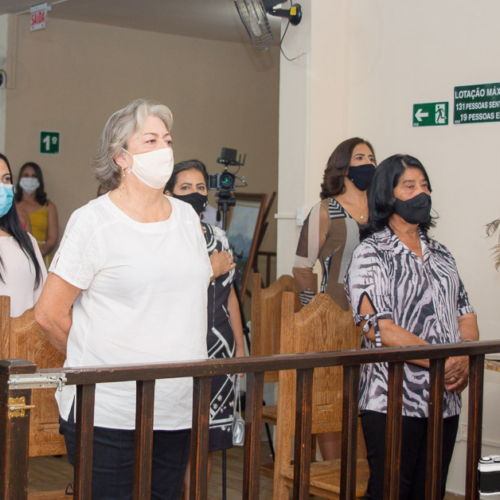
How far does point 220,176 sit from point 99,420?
204 centimetres

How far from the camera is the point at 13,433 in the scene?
1.17 m

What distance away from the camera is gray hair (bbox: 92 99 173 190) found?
6.32 feet

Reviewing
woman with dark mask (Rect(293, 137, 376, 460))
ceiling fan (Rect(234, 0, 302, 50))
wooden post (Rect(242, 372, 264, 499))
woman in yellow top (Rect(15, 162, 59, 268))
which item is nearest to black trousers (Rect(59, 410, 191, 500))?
wooden post (Rect(242, 372, 264, 499))

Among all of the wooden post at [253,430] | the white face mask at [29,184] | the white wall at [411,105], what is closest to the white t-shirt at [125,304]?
the wooden post at [253,430]

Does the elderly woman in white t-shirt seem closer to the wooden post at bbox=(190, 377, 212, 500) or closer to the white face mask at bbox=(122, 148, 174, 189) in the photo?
the white face mask at bbox=(122, 148, 174, 189)

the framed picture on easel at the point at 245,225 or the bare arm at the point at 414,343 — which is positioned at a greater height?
the framed picture on easel at the point at 245,225

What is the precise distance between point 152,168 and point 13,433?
2.97ft

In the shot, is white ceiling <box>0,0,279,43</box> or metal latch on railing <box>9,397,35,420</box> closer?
metal latch on railing <box>9,397,35,420</box>

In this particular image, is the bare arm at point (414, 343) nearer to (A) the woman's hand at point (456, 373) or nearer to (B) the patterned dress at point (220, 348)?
(A) the woman's hand at point (456, 373)

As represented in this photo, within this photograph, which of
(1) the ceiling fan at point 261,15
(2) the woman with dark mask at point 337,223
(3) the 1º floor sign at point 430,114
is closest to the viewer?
(2) the woman with dark mask at point 337,223

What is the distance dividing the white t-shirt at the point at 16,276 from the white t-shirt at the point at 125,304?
44.0 inches

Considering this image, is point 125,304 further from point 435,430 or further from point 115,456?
point 435,430

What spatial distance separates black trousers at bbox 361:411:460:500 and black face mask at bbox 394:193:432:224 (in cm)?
62

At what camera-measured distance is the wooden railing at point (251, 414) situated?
117 centimetres
